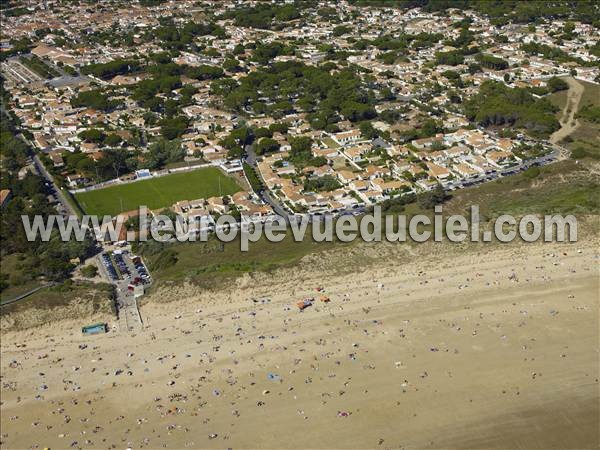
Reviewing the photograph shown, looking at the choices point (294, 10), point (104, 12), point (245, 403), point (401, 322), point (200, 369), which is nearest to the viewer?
Result: point (245, 403)

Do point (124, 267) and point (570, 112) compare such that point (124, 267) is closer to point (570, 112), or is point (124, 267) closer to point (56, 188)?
point (56, 188)

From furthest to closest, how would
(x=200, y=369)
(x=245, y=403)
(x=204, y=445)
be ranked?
1. (x=200, y=369)
2. (x=245, y=403)
3. (x=204, y=445)

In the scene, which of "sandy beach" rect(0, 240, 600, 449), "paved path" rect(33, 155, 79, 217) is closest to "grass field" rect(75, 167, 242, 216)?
"paved path" rect(33, 155, 79, 217)

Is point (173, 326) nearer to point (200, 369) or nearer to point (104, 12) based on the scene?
point (200, 369)

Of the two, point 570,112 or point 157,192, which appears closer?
point 157,192

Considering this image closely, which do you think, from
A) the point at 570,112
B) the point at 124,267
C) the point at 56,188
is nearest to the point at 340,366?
the point at 124,267

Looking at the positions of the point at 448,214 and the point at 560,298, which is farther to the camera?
the point at 448,214

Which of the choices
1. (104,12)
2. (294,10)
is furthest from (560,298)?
(104,12)
